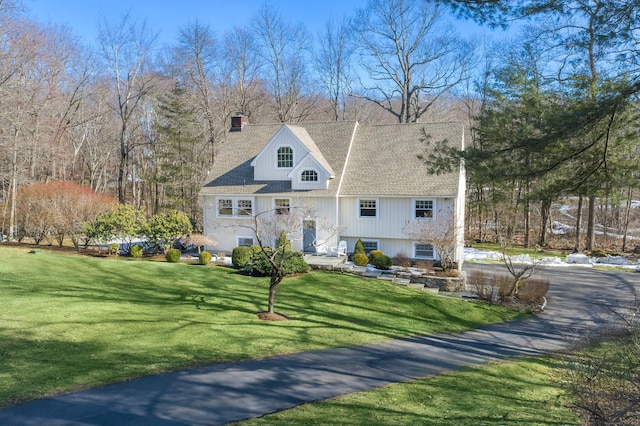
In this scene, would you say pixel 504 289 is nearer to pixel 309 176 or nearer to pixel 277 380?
pixel 309 176

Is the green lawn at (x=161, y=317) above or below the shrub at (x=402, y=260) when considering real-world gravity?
below

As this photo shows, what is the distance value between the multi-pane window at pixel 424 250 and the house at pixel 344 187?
5 cm

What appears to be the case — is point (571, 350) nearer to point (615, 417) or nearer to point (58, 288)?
point (615, 417)

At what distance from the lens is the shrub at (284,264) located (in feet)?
60.6

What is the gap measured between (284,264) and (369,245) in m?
6.12

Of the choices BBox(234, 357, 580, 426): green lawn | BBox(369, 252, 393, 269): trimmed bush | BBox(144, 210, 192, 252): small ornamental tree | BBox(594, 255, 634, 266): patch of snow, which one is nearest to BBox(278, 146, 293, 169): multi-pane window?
BBox(144, 210, 192, 252): small ornamental tree

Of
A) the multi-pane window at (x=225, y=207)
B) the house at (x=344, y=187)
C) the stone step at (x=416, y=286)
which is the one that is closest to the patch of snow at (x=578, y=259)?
the house at (x=344, y=187)

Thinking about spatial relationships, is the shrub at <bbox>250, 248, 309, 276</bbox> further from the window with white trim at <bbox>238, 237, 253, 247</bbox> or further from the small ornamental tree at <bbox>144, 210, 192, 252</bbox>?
the small ornamental tree at <bbox>144, 210, 192, 252</bbox>

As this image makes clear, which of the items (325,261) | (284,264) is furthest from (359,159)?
(284,264)

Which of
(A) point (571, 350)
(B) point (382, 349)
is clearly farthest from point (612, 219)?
(B) point (382, 349)

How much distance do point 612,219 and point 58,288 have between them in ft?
127

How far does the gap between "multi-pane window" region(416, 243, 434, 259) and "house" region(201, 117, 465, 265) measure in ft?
0.16

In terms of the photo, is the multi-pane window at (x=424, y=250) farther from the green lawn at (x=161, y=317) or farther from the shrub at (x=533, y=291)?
the shrub at (x=533, y=291)

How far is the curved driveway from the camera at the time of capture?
682cm
